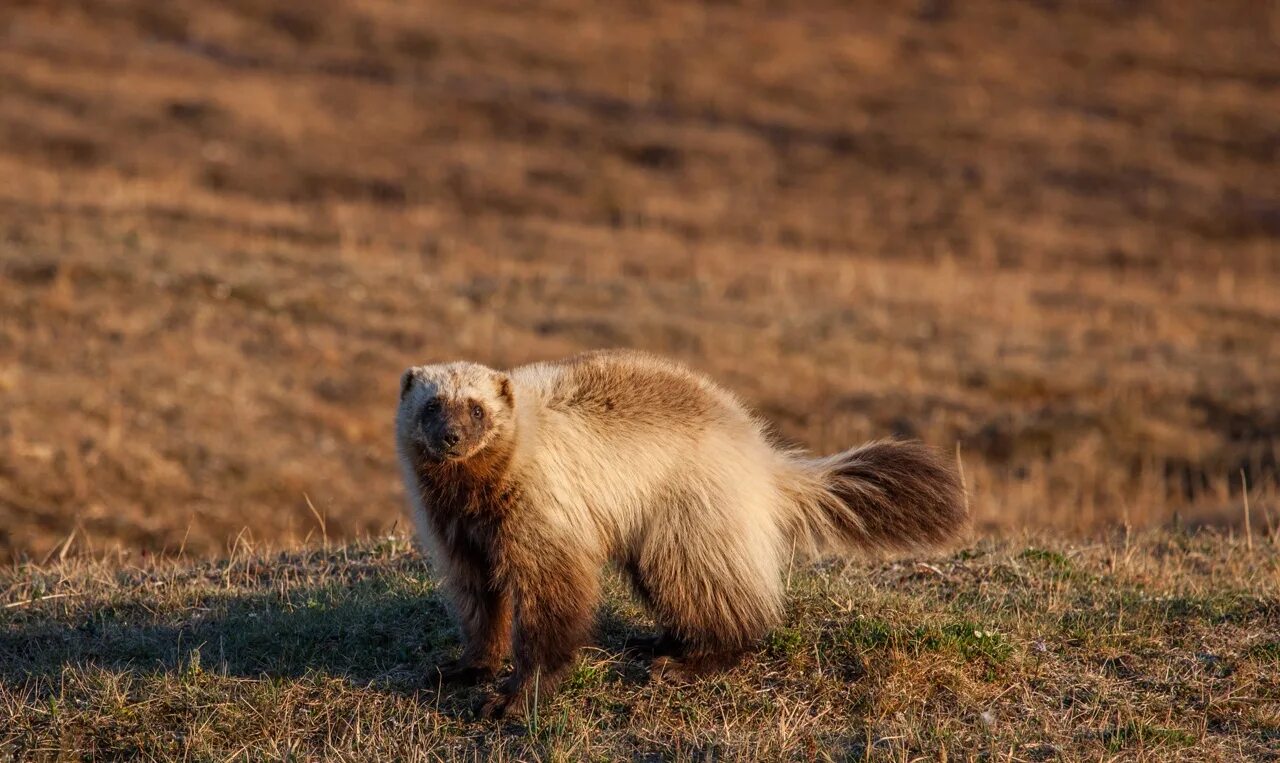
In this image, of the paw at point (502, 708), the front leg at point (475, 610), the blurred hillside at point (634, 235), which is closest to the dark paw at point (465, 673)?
the front leg at point (475, 610)

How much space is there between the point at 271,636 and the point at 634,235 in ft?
78.4

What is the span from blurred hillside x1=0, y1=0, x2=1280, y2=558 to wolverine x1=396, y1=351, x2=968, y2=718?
3785 mm

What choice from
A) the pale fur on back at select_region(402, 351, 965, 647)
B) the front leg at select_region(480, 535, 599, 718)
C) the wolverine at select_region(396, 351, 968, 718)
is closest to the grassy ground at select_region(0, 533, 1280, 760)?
the front leg at select_region(480, 535, 599, 718)

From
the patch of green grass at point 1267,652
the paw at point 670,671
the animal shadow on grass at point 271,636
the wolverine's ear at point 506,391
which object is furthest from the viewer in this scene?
the patch of green grass at point 1267,652

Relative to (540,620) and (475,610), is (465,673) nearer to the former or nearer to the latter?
(475,610)

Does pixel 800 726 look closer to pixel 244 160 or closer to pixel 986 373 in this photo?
pixel 986 373

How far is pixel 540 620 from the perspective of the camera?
6.64 metres

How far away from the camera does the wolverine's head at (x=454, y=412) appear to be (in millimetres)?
6523

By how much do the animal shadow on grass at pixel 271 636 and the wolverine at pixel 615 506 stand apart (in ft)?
0.92

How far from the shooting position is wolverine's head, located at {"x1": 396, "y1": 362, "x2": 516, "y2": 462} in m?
6.52

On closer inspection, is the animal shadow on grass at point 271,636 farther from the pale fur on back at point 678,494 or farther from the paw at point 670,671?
the pale fur on back at point 678,494

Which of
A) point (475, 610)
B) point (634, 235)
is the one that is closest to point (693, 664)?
point (475, 610)

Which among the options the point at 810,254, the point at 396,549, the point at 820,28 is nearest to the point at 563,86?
the point at 820,28

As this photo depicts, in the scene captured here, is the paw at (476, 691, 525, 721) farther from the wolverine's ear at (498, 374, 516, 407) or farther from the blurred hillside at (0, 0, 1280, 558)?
the blurred hillside at (0, 0, 1280, 558)
